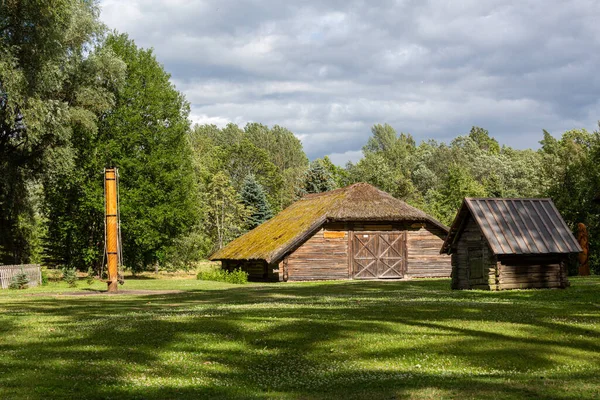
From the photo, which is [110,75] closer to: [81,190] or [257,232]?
[81,190]

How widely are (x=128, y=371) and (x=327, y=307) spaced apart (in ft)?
34.2

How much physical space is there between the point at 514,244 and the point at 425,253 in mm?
20152

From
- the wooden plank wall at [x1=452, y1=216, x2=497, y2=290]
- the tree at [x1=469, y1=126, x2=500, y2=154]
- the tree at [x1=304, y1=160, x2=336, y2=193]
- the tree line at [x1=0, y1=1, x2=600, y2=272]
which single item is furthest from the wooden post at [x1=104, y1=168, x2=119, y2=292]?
the tree at [x1=469, y1=126, x2=500, y2=154]

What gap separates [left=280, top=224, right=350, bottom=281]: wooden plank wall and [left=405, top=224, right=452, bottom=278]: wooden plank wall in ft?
15.2

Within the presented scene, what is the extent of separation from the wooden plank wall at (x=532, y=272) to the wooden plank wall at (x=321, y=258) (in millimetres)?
18701

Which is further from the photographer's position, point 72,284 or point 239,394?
point 72,284

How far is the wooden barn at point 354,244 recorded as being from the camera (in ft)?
151

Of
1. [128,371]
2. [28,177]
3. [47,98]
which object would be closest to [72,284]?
[28,177]

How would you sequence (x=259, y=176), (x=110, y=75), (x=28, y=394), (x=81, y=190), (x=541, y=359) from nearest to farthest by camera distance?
(x=28, y=394), (x=541, y=359), (x=110, y=75), (x=81, y=190), (x=259, y=176)

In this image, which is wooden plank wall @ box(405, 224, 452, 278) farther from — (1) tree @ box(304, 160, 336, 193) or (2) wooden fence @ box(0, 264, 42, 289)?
(1) tree @ box(304, 160, 336, 193)

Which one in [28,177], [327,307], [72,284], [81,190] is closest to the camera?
[327,307]

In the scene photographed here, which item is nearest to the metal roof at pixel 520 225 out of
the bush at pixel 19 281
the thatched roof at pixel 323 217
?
the thatched roof at pixel 323 217

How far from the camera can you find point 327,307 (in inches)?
859

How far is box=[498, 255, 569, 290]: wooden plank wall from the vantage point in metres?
29.4
